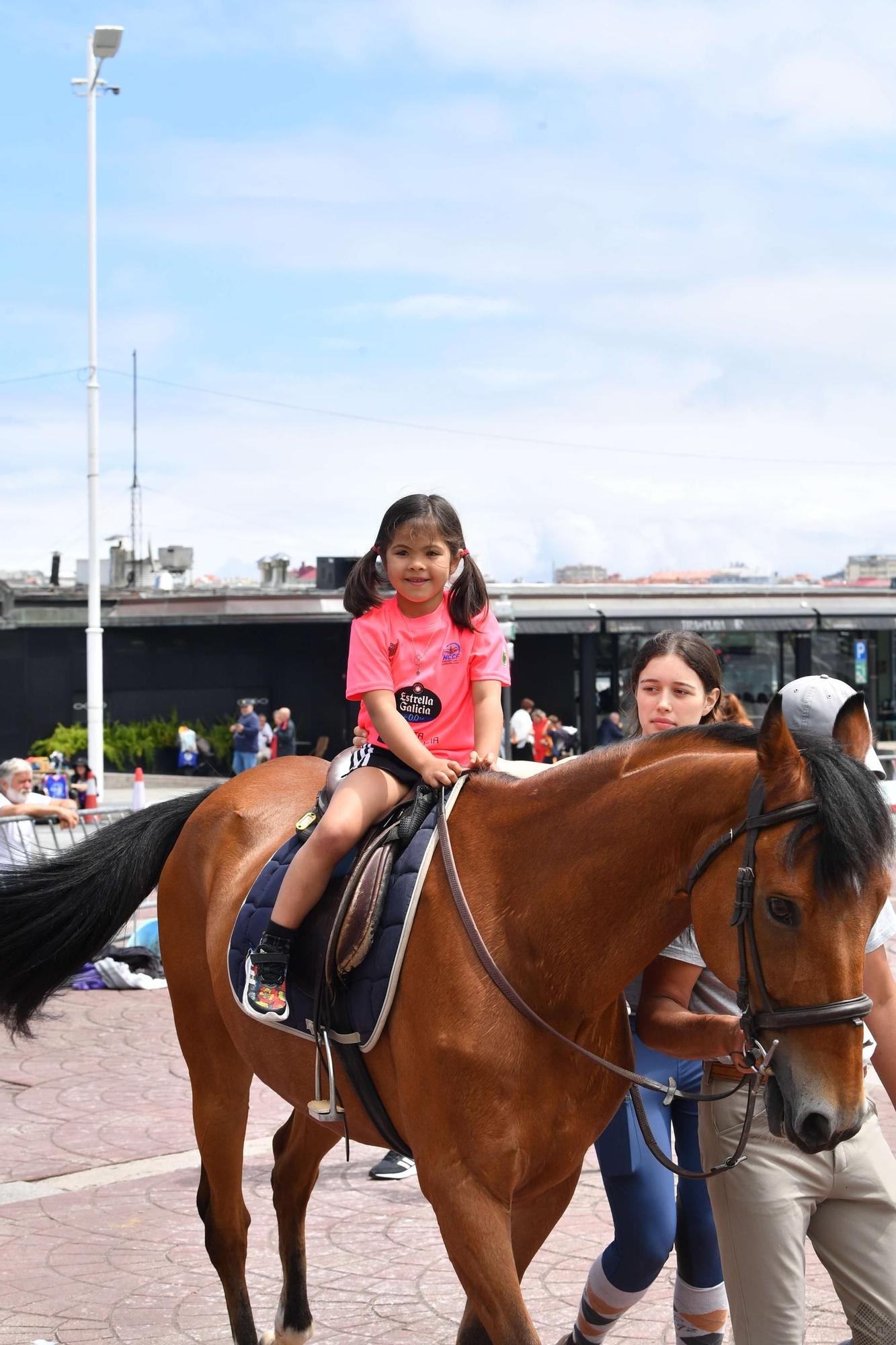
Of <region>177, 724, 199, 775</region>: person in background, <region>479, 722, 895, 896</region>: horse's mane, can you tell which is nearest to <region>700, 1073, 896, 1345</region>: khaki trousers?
<region>479, 722, 895, 896</region>: horse's mane

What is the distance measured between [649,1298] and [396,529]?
2.80m

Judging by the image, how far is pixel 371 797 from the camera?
337 cm

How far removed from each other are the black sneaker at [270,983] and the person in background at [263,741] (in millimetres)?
22089

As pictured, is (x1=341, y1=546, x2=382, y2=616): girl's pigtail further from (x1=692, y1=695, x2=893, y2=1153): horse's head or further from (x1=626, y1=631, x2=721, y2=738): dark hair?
(x1=692, y1=695, x2=893, y2=1153): horse's head

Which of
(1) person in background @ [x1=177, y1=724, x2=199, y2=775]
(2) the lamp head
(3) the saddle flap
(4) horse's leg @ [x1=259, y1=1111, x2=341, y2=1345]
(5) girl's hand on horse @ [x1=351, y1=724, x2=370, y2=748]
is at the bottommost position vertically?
(1) person in background @ [x1=177, y1=724, x2=199, y2=775]

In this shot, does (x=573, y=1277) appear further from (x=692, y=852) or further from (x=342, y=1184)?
(x=692, y=852)

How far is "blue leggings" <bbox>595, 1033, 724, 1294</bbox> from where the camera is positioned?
3.38 metres

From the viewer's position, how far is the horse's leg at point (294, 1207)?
416cm

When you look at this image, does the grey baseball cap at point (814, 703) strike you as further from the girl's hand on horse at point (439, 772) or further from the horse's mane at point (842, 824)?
the girl's hand on horse at point (439, 772)

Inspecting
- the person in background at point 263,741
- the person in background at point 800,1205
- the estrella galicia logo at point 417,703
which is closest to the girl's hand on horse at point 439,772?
the estrella galicia logo at point 417,703

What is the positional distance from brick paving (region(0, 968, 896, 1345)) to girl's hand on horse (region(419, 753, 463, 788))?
6.49ft

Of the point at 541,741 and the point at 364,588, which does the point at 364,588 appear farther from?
the point at 541,741

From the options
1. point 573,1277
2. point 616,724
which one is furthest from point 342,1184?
point 616,724

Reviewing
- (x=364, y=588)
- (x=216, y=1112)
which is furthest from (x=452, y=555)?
(x=216, y=1112)
